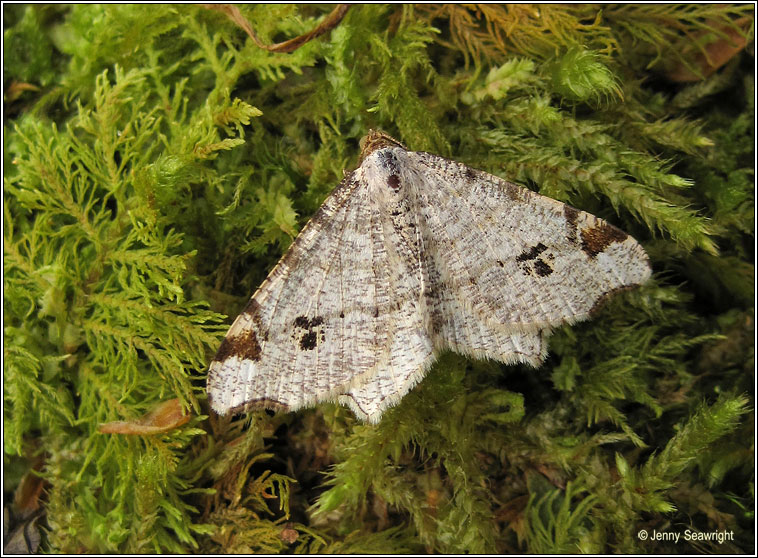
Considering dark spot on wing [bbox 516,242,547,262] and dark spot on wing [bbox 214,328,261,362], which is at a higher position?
dark spot on wing [bbox 516,242,547,262]

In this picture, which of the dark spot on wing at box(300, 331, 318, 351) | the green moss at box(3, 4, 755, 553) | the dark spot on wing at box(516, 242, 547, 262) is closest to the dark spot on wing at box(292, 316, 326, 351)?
the dark spot on wing at box(300, 331, 318, 351)

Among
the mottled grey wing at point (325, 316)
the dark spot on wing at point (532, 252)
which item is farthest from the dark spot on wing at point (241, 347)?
the dark spot on wing at point (532, 252)

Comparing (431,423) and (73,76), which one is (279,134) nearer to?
(73,76)

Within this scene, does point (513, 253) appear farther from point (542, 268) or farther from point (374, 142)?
point (374, 142)

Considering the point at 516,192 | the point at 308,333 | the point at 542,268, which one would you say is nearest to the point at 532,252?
the point at 542,268

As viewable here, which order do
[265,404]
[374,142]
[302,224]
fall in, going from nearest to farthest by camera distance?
1. [265,404]
2. [374,142]
3. [302,224]

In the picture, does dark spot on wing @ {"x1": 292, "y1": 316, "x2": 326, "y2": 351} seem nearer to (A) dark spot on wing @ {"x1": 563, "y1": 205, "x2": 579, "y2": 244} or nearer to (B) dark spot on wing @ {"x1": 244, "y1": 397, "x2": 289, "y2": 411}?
(B) dark spot on wing @ {"x1": 244, "y1": 397, "x2": 289, "y2": 411}

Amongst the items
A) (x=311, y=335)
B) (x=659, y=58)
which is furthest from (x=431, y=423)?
(x=659, y=58)
